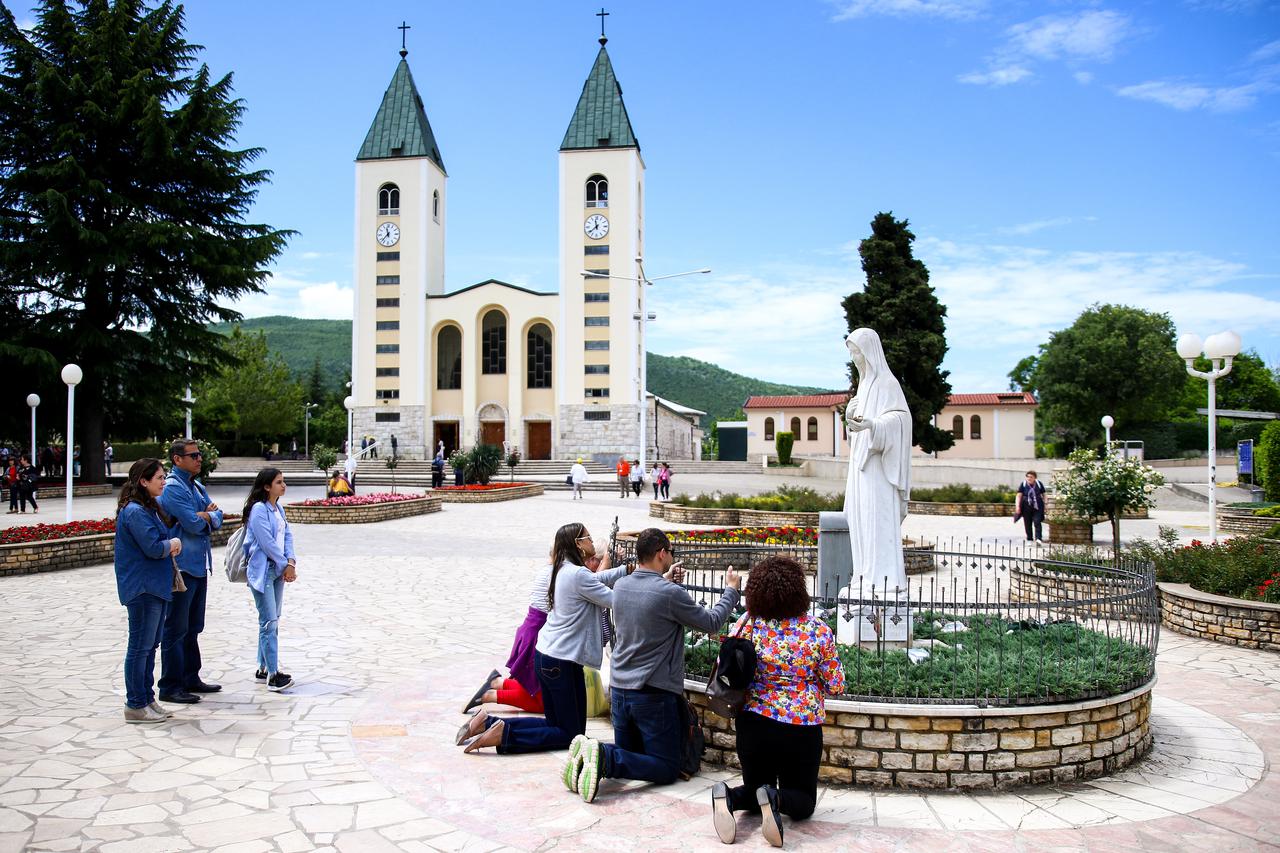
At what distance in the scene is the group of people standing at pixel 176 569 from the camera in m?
5.74

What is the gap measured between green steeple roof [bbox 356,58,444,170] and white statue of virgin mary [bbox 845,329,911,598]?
50718mm

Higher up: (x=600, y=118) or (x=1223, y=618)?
(x=600, y=118)

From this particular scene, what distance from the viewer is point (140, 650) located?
5.73 m

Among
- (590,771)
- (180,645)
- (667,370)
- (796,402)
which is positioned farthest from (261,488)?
(667,370)

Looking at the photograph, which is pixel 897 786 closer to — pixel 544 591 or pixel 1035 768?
pixel 1035 768

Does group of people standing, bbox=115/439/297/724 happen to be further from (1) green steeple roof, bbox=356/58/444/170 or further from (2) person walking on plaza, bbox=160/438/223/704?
(1) green steeple roof, bbox=356/58/444/170

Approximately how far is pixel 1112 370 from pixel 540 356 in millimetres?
35775

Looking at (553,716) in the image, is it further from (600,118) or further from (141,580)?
(600,118)

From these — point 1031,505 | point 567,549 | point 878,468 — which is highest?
point 878,468

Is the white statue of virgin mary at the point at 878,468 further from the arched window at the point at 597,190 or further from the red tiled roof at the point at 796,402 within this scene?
the red tiled roof at the point at 796,402

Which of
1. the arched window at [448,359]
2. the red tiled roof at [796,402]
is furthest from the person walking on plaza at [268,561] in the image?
the red tiled roof at [796,402]

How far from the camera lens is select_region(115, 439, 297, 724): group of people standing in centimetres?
574

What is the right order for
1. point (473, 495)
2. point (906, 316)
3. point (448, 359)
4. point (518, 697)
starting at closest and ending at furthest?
point (518, 697) → point (473, 495) → point (906, 316) → point (448, 359)

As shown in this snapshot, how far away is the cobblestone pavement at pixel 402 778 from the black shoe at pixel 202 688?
54 millimetres
